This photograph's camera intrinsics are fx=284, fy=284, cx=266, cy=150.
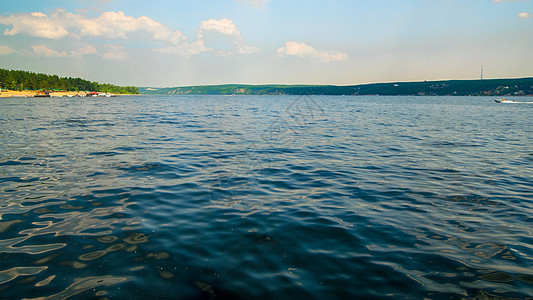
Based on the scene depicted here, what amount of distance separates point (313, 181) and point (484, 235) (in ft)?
20.2

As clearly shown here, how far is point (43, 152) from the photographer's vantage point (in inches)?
669

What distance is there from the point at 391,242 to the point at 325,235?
157 centimetres

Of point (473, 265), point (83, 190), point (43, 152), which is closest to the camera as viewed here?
point (473, 265)

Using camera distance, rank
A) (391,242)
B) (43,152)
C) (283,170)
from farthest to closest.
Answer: (43,152), (283,170), (391,242)

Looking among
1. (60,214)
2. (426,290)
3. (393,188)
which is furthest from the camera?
(393,188)

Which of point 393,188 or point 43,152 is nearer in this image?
point 393,188

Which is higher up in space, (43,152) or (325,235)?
(43,152)

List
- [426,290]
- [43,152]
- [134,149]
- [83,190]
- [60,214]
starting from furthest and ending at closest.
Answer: [134,149], [43,152], [83,190], [60,214], [426,290]

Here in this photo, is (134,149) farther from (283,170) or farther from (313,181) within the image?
(313,181)

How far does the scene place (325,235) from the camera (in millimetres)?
7258

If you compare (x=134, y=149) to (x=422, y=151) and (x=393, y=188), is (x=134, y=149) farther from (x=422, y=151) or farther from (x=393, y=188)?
(x=422, y=151)

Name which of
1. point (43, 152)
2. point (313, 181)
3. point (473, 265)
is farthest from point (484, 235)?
point (43, 152)

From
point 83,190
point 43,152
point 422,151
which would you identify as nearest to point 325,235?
A: point 83,190

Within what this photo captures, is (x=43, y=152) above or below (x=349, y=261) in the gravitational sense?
above
